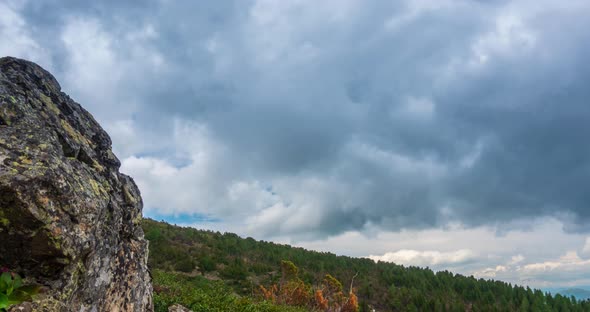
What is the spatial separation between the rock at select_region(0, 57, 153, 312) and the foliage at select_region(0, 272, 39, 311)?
1710mm

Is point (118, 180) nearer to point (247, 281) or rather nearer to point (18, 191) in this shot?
point (18, 191)

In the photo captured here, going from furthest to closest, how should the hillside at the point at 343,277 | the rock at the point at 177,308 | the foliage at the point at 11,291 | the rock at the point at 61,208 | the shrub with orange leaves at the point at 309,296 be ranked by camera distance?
the hillside at the point at 343,277 < the shrub with orange leaves at the point at 309,296 < the rock at the point at 177,308 < the rock at the point at 61,208 < the foliage at the point at 11,291

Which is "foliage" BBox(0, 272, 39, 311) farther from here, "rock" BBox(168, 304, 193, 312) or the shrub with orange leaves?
the shrub with orange leaves

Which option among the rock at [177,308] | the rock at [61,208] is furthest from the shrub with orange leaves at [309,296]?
the rock at [61,208]

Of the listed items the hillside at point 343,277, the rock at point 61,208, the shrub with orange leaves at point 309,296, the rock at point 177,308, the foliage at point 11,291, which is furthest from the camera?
the hillside at point 343,277

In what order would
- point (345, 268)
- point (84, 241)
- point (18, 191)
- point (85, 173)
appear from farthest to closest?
1. point (345, 268)
2. point (85, 173)
3. point (84, 241)
4. point (18, 191)

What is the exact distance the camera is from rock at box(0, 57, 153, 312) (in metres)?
4.56

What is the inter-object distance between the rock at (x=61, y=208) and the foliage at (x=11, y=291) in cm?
171

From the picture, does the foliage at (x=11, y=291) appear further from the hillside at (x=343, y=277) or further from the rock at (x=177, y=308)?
the hillside at (x=343, y=277)

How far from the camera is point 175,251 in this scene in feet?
102

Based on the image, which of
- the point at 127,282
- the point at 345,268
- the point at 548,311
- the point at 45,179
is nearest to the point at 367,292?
the point at 345,268

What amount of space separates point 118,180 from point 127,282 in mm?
1841

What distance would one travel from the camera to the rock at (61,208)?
456 cm

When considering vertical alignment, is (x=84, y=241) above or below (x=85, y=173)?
below
